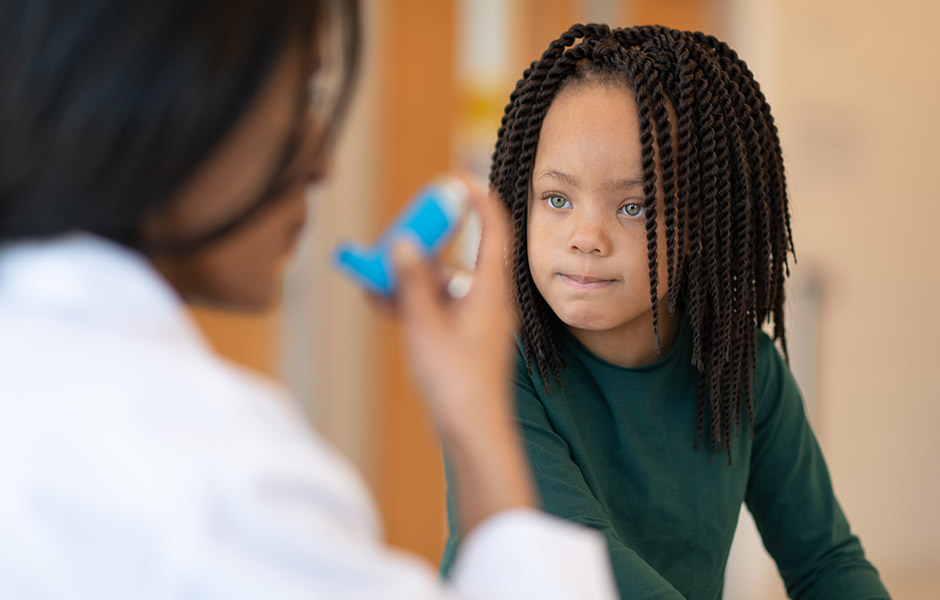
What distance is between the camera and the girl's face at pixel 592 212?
81 cm

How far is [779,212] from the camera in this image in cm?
91

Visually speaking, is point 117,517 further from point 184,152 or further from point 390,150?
point 390,150

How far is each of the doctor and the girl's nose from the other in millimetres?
290

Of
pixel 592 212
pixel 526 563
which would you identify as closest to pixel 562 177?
pixel 592 212

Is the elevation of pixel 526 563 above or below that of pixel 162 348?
below

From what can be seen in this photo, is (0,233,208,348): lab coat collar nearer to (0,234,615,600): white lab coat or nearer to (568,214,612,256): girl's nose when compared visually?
(0,234,615,600): white lab coat

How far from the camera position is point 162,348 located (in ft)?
1.61

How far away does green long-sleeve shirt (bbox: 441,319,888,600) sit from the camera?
0.81m

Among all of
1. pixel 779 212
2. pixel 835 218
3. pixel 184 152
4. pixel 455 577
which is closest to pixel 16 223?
pixel 184 152

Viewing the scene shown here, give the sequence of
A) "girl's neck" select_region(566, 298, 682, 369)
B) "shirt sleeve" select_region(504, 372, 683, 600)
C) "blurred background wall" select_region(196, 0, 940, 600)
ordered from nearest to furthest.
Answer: "shirt sleeve" select_region(504, 372, 683, 600)
"girl's neck" select_region(566, 298, 682, 369)
"blurred background wall" select_region(196, 0, 940, 600)

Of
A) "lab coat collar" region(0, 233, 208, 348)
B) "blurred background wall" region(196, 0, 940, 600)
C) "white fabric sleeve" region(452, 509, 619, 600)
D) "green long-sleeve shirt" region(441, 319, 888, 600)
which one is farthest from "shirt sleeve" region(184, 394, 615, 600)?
"blurred background wall" region(196, 0, 940, 600)

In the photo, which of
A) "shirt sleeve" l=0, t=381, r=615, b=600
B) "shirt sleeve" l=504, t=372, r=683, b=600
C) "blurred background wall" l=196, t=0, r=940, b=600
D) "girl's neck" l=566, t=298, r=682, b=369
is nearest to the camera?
"shirt sleeve" l=0, t=381, r=615, b=600

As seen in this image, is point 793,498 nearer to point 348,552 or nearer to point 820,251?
point 348,552

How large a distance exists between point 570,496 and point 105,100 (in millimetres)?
470
